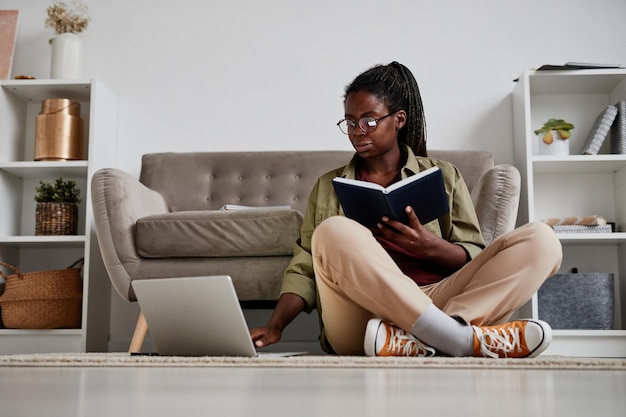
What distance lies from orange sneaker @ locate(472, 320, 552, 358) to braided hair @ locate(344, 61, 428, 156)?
800 millimetres

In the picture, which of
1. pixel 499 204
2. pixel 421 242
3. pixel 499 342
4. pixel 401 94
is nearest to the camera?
pixel 499 342

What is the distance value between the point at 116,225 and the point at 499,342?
5.55 ft

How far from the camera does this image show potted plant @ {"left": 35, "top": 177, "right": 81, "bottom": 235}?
3494mm

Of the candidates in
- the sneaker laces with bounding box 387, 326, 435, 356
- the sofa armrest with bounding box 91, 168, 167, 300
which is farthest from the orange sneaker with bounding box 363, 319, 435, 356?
the sofa armrest with bounding box 91, 168, 167, 300

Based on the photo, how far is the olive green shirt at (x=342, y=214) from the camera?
6.43 ft

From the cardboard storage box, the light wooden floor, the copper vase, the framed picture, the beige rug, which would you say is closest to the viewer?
the light wooden floor

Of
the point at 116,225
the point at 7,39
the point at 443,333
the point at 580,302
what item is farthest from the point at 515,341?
the point at 7,39

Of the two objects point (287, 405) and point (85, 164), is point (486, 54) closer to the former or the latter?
point (85, 164)

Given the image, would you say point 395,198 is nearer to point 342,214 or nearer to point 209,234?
point 342,214

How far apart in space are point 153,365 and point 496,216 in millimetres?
Answer: 1542

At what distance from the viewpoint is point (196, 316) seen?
1.68 metres

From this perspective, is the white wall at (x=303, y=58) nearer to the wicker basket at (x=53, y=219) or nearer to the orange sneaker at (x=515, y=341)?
the wicker basket at (x=53, y=219)

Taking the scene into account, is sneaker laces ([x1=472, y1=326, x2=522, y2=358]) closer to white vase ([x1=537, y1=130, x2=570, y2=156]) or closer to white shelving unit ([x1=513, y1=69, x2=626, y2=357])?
white shelving unit ([x1=513, y1=69, x2=626, y2=357])

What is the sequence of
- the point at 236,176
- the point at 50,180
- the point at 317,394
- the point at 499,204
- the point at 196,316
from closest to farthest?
the point at 317,394 < the point at 196,316 < the point at 499,204 < the point at 236,176 < the point at 50,180
